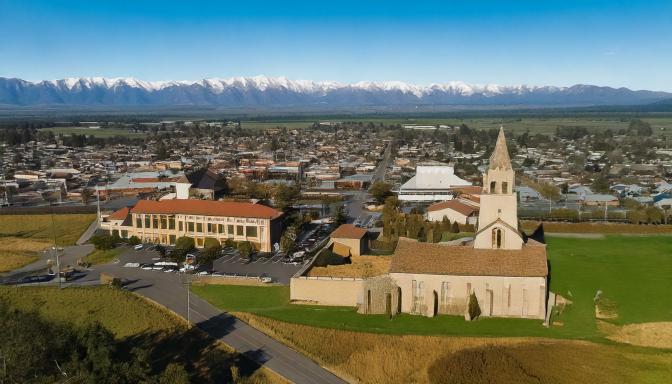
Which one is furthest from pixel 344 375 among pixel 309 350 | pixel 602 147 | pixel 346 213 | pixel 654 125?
pixel 654 125

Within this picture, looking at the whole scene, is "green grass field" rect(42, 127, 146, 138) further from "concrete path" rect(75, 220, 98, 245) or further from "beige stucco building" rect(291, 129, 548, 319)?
"beige stucco building" rect(291, 129, 548, 319)

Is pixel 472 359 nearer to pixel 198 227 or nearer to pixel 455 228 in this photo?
pixel 455 228

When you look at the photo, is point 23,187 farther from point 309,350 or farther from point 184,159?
point 309,350

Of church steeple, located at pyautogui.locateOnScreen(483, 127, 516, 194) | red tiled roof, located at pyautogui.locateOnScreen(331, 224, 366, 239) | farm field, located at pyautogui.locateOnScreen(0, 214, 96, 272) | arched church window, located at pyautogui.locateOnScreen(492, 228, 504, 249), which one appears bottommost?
farm field, located at pyautogui.locateOnScreen(0, 214, 96, 272)

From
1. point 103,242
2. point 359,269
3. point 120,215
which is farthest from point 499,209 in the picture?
point 120,215

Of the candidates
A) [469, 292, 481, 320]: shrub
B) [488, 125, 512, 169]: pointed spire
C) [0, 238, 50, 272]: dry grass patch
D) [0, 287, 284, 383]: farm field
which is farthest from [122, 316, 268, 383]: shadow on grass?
[0, 238, 50, 272]: dry grass patch

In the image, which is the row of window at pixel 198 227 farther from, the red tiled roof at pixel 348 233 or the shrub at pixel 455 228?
the shrub at pixel 455 228

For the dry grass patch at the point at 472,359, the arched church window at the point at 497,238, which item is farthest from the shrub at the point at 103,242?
the arched church window at the point at 497,238
